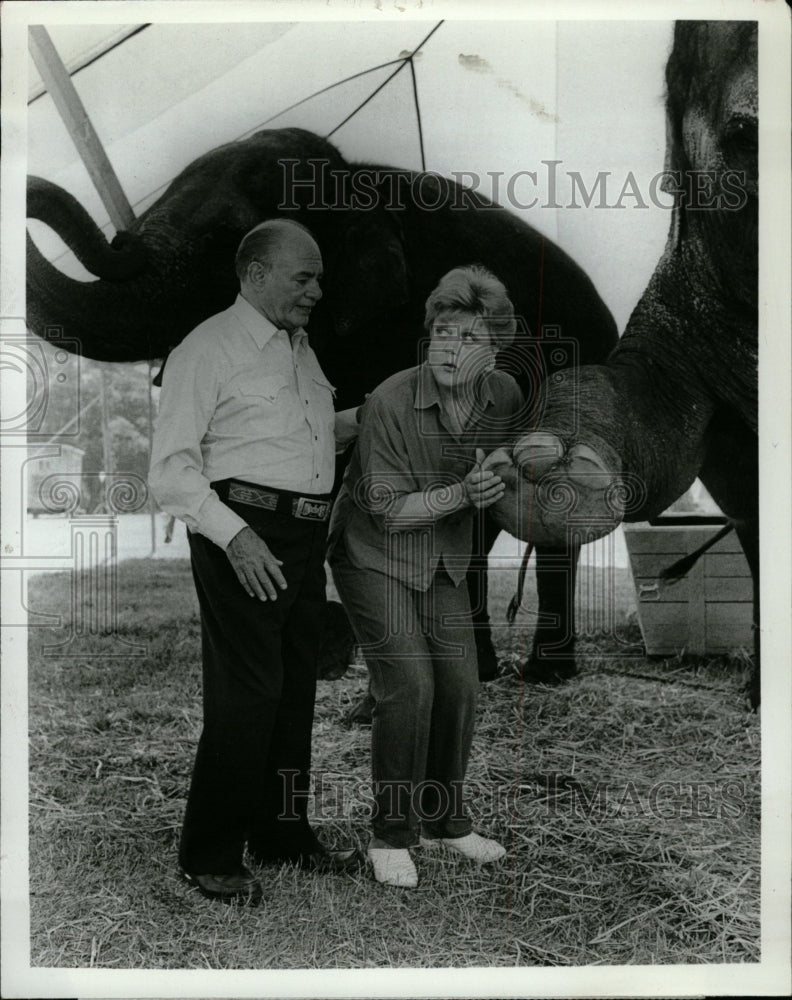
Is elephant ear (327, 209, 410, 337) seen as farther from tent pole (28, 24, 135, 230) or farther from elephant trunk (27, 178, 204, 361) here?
tent pole (28, 24, 135, 230)

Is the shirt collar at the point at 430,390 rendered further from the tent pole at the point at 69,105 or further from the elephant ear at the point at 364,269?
the tent pole at the point at 69,105

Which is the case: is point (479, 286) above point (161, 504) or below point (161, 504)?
above

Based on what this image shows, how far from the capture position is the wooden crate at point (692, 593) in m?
3.39

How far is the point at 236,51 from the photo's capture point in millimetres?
3295

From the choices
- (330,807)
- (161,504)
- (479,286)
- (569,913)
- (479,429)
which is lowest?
(569,913)

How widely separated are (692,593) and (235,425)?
5.21 feet

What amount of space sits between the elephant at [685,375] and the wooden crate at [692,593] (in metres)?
0.05

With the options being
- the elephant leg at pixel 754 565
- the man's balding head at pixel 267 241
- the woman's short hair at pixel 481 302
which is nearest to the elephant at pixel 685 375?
the elephant leg at pixel 754 565

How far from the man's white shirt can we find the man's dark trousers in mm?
97

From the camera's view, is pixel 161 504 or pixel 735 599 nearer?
pixel 161 504

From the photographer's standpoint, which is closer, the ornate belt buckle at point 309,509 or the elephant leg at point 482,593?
the ornate belt buckle at point 309,509

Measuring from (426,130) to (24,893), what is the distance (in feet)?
9.08

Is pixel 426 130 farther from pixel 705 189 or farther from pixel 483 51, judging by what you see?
pixel 705 189

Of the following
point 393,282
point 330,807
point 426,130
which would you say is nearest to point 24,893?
point 330,807
